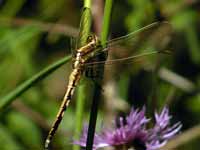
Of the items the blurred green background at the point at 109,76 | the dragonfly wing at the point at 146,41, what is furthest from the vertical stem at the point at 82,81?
the blurred green background at the point at 109,76

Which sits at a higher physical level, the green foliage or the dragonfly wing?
A: the dragonfly wing

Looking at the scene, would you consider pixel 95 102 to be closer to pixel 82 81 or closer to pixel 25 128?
pixel 82 81

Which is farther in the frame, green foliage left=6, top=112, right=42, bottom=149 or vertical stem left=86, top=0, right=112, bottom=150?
green foliage left=6, top=112, right=42, bottom=149

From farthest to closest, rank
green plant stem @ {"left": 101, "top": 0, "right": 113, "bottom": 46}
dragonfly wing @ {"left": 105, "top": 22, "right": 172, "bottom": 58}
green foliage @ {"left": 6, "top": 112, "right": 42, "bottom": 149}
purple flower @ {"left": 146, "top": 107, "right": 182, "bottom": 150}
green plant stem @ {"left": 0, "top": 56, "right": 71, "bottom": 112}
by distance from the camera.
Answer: green foliage @ {"left": 6, "top": 112, "right": 42, "bottom": 149} < dragonfly wing @ {"left": 105, "top": 22, "right": 172, "bottom": 58} < purple flower @ {"left": 146, "top": 107, "right": 182, "bottom": 150} < green plant stem @ {"left": 0, "top": 56, "right": 71, "bottom": 112} < green plant stem @ {"left": 101, "top": 0, "right": 113, "bottom": 46}

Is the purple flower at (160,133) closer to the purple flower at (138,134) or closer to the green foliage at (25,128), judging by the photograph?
the purple flower at (138,134)

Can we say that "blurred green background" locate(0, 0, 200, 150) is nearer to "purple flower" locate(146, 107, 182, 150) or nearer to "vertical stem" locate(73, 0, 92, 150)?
"purple flower" locate(146, 107, 182, 150)

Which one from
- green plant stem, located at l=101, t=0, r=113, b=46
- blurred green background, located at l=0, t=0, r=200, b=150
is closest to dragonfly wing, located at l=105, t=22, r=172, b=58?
blurred green background, located at l=0, t=0, r=200, b=150

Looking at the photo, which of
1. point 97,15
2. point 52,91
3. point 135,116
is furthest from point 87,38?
point 52,91

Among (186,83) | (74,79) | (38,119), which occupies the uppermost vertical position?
(74,79)

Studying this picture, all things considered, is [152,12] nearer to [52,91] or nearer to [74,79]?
[52,91]
